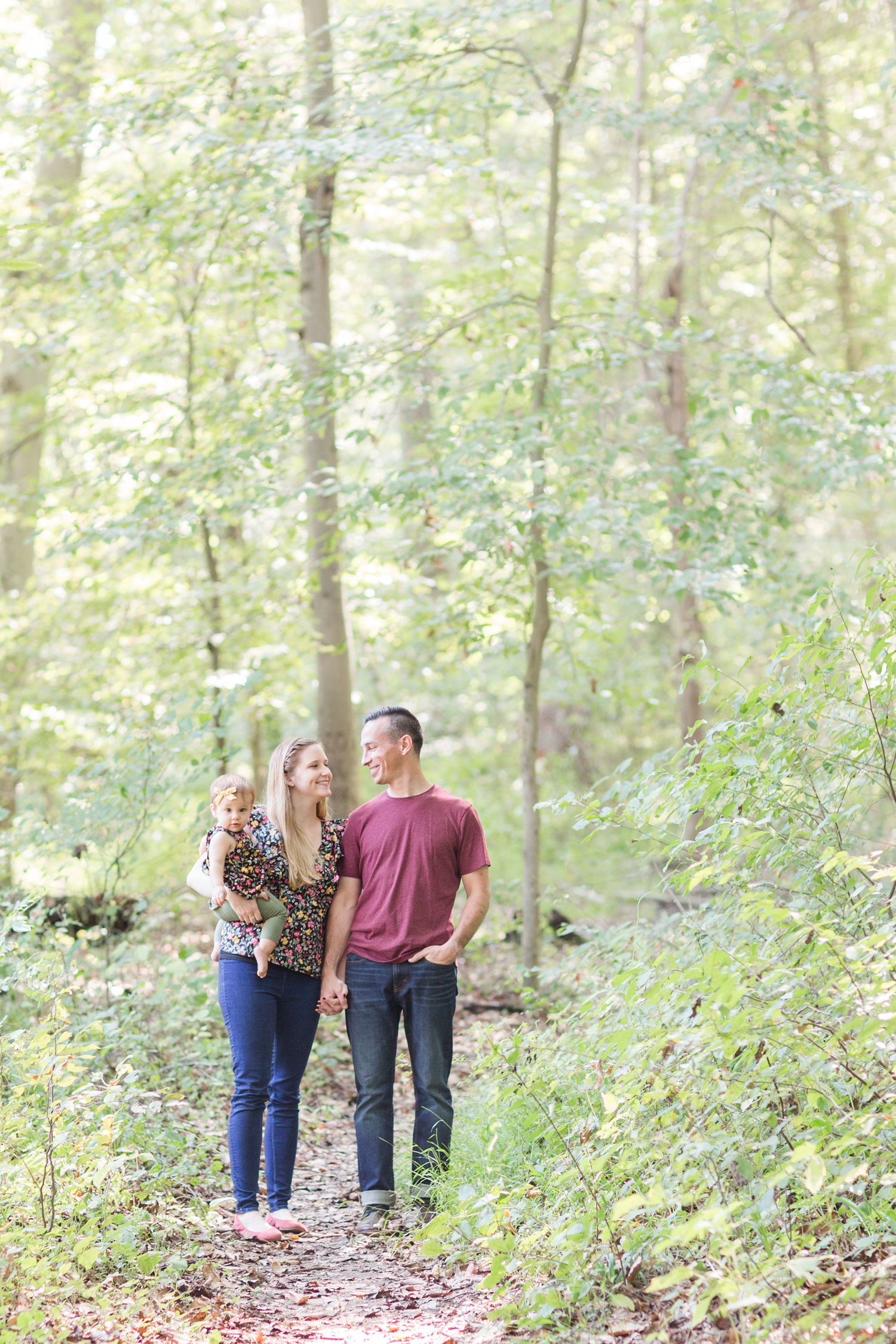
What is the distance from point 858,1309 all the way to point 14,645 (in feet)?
30.3

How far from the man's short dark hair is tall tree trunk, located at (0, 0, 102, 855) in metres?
5.26

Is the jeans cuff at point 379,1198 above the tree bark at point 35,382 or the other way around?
the other way around

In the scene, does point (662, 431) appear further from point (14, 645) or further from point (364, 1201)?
point (14, 645)

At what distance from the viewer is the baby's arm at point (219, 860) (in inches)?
178

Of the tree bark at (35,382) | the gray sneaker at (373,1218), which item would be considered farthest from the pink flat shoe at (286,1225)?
the tree bark at (35,382)

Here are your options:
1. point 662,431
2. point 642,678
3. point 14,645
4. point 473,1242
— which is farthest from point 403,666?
point 473,1242

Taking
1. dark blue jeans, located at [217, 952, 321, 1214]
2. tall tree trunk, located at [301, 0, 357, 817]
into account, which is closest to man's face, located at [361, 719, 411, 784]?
dark blue jeans, located at [217, 952, 321, 1214]

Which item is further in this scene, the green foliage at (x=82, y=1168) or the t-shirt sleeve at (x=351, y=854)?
the t-shirt sleeve at (x=351, y=854)

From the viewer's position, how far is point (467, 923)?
4.80 meters

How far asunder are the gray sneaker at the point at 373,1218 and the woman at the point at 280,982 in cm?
25

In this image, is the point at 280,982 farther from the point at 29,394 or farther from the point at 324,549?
the point at 29,394

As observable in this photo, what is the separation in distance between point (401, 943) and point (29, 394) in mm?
6833

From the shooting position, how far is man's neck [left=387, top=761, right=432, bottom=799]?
16.4ft

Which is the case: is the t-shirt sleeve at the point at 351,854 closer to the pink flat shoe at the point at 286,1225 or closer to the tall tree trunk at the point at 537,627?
the pink flat shoe at the point at 286,1225
